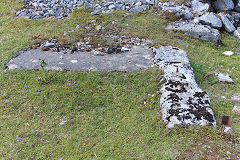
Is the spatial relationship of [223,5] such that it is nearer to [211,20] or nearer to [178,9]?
[211,20]

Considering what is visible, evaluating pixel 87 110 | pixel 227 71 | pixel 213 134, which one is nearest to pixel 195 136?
pixel 213 134

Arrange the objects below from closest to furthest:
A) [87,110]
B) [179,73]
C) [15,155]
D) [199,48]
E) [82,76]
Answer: [15,155] < [87,110] < [179,73] < [82,76] < [199,48]

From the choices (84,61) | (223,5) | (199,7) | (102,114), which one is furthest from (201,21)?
(102,114)

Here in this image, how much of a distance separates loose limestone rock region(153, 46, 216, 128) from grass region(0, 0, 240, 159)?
244 mm

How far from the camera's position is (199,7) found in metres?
13.5

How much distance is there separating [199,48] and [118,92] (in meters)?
4.87

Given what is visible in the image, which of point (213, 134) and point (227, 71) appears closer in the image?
point (213, 134)

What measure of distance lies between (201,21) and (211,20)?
19.3 inches

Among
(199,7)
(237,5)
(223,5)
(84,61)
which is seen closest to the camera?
(84,61)

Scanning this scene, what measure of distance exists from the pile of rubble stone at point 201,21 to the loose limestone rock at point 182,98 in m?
3.30

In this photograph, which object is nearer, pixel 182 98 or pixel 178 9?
pixel 182 98

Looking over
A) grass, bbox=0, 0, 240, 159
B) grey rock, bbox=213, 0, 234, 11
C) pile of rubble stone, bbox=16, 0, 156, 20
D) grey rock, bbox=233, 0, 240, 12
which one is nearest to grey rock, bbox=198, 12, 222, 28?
grass, bbox=0, 0, 240, 159

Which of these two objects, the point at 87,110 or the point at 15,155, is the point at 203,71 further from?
the point at 15,155

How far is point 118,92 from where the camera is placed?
24.9 ft
